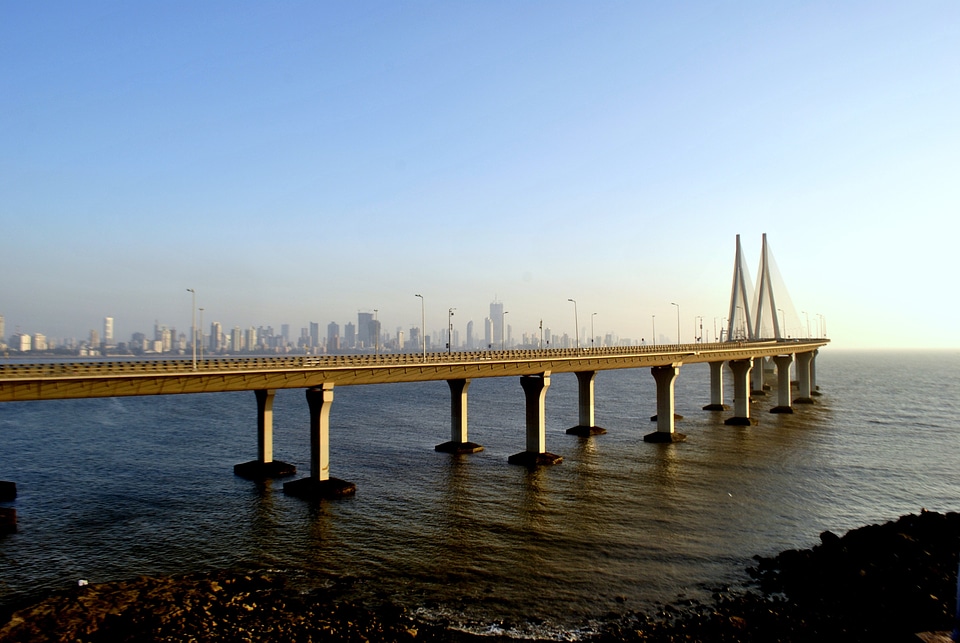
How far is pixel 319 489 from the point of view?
40875 millimetres

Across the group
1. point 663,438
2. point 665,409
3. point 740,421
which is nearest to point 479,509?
point 663,438

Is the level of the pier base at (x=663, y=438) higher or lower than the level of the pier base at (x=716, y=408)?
higher

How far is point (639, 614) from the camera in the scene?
2331cm

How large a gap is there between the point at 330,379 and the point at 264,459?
10.7 metres

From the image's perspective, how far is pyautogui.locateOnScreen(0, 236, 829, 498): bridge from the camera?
33250 millimetres

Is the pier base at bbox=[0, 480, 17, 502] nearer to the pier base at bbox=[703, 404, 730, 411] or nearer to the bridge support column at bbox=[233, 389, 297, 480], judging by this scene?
the bridge support column at bbox=[233, 389, 297, 480]

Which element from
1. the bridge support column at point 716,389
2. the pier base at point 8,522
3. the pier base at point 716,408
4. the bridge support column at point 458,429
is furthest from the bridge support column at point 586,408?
the pier base at point 8,522

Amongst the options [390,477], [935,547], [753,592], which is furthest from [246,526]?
[935,547]

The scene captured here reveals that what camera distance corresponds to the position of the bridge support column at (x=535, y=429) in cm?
5259

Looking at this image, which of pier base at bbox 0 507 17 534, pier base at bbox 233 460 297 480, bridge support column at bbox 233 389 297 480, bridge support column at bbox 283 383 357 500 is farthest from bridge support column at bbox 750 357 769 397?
pier base at bbox 0 507 17 534

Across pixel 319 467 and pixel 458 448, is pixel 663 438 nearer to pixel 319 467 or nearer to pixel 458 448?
pixel 458 448

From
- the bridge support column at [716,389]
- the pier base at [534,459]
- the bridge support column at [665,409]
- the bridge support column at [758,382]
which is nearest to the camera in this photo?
the pier base at [534,459]

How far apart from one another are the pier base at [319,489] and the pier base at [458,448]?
16196mm

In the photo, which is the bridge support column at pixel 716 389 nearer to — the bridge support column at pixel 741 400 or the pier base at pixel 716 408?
the pier base at pixel 716 408
